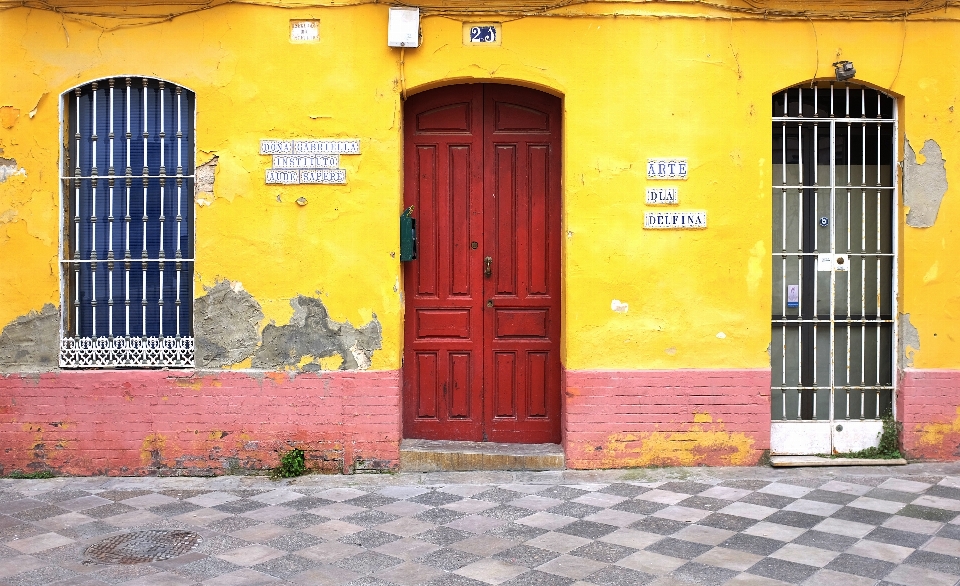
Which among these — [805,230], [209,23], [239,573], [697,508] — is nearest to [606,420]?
[697,508]

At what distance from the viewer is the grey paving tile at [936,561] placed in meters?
4.71

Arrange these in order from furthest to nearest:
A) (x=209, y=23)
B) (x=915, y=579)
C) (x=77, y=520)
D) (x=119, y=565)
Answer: (x=209, y=23) < (x=77, y=520) < (x=119, y=565) < (x=915, y=579)

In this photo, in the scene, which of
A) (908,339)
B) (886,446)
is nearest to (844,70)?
(908,339)

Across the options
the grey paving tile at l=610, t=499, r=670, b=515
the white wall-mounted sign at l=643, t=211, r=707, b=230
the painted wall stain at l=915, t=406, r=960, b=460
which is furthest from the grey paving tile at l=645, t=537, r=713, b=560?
the painted wall stain at l=915, t=406, r=960, b=460

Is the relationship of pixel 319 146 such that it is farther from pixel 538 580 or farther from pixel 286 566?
pixel 538 580

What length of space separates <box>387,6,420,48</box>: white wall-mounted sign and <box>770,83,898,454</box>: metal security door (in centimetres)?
300

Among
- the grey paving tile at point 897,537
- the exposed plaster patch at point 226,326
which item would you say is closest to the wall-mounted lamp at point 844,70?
the grey paving tile at point 897,537

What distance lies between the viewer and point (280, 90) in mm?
6746

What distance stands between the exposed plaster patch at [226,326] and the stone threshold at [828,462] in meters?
4.24

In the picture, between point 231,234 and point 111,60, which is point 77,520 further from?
point 111,60

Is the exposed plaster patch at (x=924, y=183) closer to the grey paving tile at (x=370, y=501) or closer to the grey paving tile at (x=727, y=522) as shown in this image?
the grey paving tile at (x=727, y=522)

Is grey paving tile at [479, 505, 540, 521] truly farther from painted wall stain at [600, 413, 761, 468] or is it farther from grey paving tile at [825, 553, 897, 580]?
grey paving tile at [825, 553, 897, 580]

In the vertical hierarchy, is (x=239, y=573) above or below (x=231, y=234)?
below

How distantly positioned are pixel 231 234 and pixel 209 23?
1.65 metres
